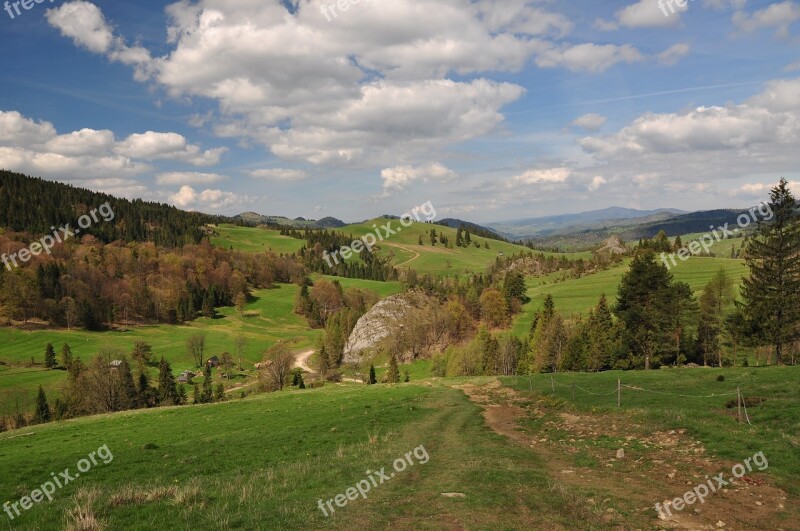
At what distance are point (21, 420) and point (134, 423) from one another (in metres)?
59.9

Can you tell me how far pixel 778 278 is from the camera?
51.7 meters

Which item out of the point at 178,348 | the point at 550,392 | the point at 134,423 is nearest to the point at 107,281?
the point at 178,348

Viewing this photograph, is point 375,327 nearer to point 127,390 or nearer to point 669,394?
point 127,390

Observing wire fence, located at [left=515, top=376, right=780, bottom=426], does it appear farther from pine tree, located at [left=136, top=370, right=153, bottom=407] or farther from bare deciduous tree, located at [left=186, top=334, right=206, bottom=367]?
bare deciduous tree, located at [left=186, top=334, right=206, bottom=367]

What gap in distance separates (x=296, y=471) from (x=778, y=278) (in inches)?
2379

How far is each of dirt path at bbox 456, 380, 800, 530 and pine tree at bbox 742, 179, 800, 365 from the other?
124 feet

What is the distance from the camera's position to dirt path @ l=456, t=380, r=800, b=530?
1366cm

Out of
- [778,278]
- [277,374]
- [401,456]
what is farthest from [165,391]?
[778,278]

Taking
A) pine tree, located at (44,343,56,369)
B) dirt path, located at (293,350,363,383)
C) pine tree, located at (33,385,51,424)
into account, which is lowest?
dirt path, located at (293,350,363,383)

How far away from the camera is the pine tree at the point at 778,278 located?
1997 inches

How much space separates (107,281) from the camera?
17388 cm

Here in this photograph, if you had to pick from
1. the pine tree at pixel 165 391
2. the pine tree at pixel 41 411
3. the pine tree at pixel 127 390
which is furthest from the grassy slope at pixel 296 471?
the pine tree at pixel 165 391

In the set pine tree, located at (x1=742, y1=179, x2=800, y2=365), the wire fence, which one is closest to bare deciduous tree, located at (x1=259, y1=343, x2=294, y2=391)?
the wire fence

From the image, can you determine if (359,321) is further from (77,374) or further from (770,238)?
(770,238)
